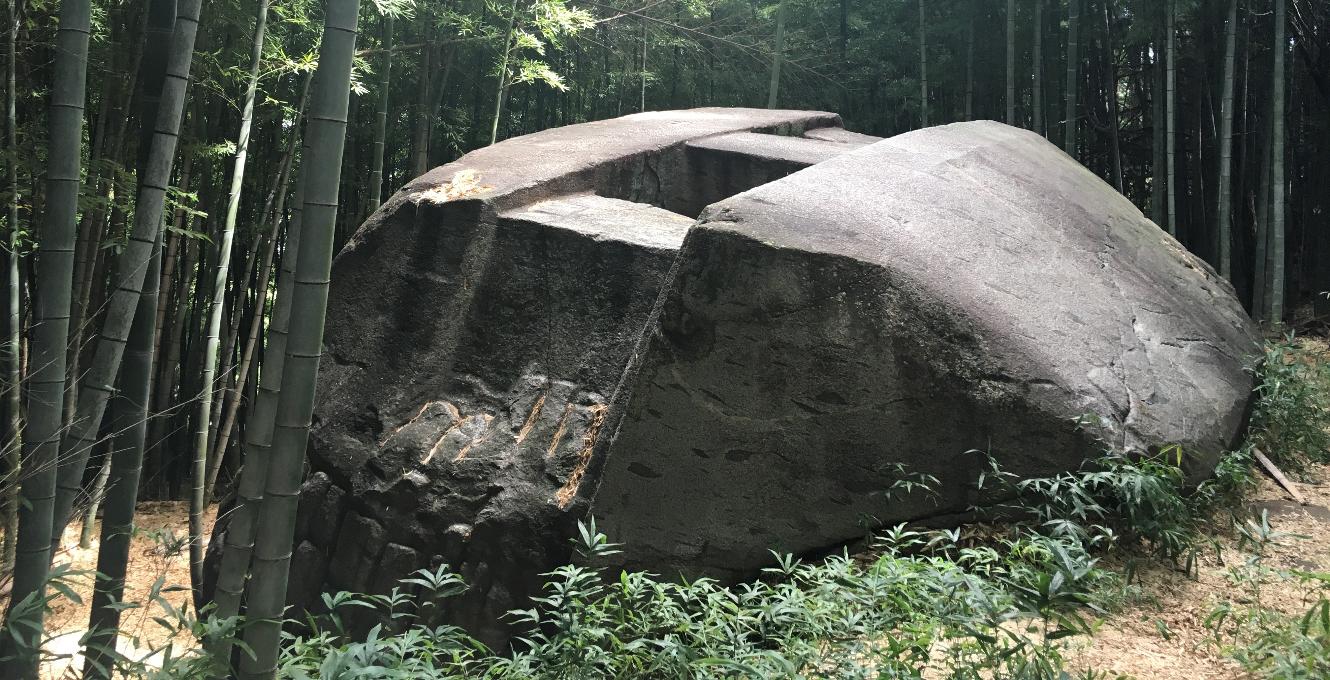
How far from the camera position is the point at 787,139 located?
16.2 ft

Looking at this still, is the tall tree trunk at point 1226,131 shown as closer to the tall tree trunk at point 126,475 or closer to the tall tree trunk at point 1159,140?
the tall tree trunk at point 1159,140

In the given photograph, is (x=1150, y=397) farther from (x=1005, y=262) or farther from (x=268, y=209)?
(x=268, y=209)

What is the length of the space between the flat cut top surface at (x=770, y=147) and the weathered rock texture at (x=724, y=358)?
0.67 meters

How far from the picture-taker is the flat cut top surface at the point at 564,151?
12.5 feet

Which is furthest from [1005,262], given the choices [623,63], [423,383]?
[623,63]

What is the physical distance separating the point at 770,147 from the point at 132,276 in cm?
301

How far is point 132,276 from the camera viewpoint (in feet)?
7.63

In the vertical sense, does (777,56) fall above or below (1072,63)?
above

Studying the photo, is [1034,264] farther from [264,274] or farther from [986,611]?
[264,274]

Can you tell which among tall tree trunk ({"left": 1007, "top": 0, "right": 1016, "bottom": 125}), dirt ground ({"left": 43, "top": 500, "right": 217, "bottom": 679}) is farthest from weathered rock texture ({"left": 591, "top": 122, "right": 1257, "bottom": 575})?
tall tree trunk ({"left": 1007, "top": 0, "right": 1016, "bottom": 125})

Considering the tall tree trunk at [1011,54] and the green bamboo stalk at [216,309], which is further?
the tall tree trunk at [1011,54]

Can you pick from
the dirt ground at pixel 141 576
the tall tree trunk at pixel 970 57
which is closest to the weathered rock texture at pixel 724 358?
the dirt ground at pixel 141 576

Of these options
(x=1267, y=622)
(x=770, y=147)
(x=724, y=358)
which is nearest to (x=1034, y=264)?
(x=724, y=358)

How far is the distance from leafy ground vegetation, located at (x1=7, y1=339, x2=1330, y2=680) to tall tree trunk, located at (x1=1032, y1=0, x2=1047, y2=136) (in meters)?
4.46
